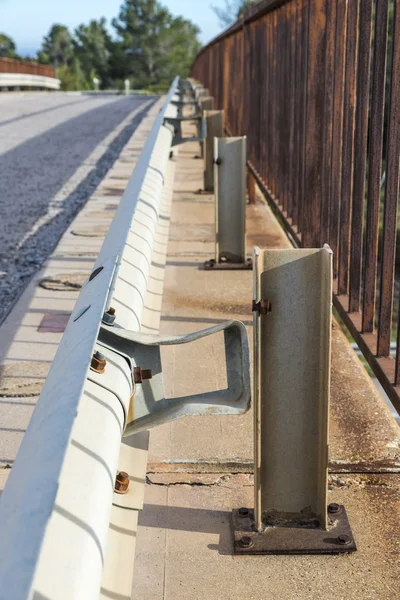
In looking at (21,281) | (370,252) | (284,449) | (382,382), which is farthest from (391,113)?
(21,281)

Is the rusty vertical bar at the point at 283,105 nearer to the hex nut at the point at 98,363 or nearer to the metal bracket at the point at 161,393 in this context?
the metal bracket at the point at 161,393

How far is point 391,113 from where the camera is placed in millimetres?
2570

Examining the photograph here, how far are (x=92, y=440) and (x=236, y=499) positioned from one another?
1.43 meters

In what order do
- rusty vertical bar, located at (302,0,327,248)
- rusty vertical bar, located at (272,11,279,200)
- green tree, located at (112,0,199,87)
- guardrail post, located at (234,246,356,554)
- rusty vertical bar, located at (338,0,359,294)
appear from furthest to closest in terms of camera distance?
1. green tree, located at (112,0,199,87)
2. rusty vertical bar, located at (272,11,279,200)
3. rusty vertical bar, located at (302,0,327,248)
4. rusty vertical bar, located at (338,0,359,294)
5. guardrail post, located at (234,246,356,554)

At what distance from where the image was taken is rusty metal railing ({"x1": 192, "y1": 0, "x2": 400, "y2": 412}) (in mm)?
2742

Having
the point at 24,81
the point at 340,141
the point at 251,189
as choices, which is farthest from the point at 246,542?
the point at 24,81

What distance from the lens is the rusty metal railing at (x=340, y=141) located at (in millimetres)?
2742

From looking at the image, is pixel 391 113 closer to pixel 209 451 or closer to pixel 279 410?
pixel 279 410

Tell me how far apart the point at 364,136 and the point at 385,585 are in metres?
1.57

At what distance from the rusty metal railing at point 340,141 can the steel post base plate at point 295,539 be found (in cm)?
42

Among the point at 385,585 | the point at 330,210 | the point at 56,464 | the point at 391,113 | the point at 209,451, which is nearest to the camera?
A: the point at 56,464

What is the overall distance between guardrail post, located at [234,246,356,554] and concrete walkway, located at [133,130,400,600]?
76 mm

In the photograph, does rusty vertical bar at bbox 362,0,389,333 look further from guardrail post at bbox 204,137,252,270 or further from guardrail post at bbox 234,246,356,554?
guardrail post at bbox 204,137,252,270

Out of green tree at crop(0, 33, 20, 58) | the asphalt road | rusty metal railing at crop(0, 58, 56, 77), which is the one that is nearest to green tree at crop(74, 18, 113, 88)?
green tree at crop(0, 33, 20, 58)
